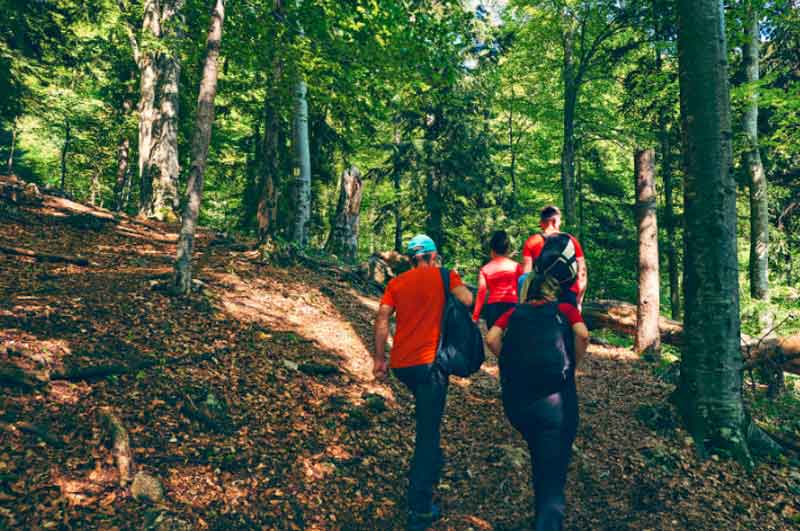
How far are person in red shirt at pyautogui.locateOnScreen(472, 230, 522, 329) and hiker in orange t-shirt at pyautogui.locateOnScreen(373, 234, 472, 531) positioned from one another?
6.91ft

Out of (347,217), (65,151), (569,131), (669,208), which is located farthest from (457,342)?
(65,151)

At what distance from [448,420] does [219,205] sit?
27590 millimetres

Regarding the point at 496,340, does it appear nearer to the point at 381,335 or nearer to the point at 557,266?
the point at 557,266

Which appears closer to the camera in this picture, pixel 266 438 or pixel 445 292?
pixel 445 292

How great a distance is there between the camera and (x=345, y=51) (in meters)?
8.62

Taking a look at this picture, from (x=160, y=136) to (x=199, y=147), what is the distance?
8.41m

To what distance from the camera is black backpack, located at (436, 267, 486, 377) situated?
412 centimetres

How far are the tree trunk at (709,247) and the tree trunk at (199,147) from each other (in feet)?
20.6

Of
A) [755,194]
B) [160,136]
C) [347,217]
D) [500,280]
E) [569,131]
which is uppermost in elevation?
[569,131]

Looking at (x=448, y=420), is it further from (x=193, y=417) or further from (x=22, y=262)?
(x=22, y=262)

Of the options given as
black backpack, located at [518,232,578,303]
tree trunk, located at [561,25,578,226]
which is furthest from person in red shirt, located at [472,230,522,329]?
tree trunk, located at [561,25,578,226]

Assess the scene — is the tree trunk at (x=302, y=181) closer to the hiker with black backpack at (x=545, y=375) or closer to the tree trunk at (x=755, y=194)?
the hiker with black backpack at (x=545, y=375)

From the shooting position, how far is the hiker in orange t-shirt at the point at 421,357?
4031 mm

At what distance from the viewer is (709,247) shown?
5.39 metres
